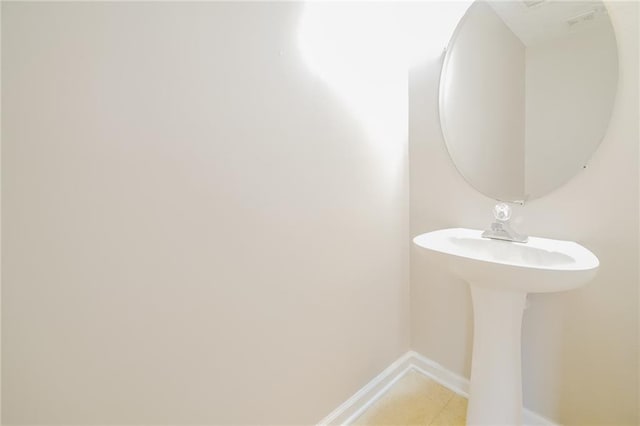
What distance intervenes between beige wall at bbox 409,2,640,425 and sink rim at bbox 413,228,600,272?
67 mm

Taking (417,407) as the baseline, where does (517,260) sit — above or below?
above

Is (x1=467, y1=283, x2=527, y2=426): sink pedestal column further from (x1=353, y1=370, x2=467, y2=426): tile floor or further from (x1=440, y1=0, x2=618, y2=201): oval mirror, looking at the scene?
(x1=440, y1=0, x2=618, y2=201): oval mirror

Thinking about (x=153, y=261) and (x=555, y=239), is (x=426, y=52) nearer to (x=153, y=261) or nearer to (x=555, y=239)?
(x=555, y=239)

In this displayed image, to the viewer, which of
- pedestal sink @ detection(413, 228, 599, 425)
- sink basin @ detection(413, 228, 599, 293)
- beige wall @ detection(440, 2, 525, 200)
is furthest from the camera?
beige wall @ detection(440, 2, 525, 200)

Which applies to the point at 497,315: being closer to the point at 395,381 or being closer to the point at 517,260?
the point at 517,260

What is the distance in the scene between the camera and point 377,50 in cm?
112

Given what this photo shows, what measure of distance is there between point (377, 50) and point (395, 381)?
1.63 metres

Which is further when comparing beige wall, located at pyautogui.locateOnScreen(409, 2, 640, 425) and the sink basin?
beige wall, located at pyautogui.locateOnScreen(409, 2, 640, 425)

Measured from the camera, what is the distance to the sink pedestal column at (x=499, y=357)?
821 mm

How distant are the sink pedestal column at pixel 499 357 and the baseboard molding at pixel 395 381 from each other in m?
0.28

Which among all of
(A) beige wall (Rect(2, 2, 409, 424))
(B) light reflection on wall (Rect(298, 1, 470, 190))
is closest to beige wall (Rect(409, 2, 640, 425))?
(B) light reflection on wall (Rect(298, 1, 470, 190))

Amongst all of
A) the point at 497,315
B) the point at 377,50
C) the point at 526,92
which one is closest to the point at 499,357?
the point at 497,315

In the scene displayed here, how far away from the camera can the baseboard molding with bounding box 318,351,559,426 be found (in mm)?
984

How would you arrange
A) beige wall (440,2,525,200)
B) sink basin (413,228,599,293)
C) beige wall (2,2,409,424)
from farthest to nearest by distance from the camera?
beige wall (440,2,525,200)
sink basin (413,228,599,293)
beige wall (2,2,409,424)
